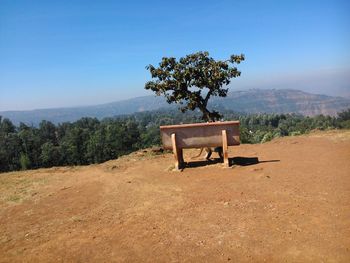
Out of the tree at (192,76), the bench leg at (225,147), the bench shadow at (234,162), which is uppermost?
the tree at (192,76)

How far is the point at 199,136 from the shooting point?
13.4m

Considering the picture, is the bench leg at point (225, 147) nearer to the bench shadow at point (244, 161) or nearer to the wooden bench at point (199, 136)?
the wooden bench at point (199, 136)

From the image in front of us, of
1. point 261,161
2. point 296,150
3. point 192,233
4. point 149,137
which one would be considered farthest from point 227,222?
point 149,137

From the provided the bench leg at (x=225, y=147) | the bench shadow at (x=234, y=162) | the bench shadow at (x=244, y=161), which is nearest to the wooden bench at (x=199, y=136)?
the bench leg at (x=225, y=147)

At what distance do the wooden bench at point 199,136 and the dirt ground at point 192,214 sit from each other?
1.05 meters

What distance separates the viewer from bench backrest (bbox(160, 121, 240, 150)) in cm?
1309

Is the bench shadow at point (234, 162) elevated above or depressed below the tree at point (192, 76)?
below

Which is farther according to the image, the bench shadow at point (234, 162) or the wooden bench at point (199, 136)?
the bench shadow at point (234, 162)

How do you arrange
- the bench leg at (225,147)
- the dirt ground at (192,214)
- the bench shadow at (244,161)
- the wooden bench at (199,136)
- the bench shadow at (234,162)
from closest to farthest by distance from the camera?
the dirt ground at (192,214) → the bench leg at (225,147) → the wooden bench at (199,136) → the bench shadow at (244,161) → the bench shadow at (234,162)

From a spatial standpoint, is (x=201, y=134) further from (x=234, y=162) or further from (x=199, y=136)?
(x=234, y=162)

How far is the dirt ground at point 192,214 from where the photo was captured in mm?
6133

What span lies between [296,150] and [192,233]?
1052cm

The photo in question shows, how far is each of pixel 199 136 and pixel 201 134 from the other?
127mm

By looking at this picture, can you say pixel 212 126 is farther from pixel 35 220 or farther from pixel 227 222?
pixel 35 220
